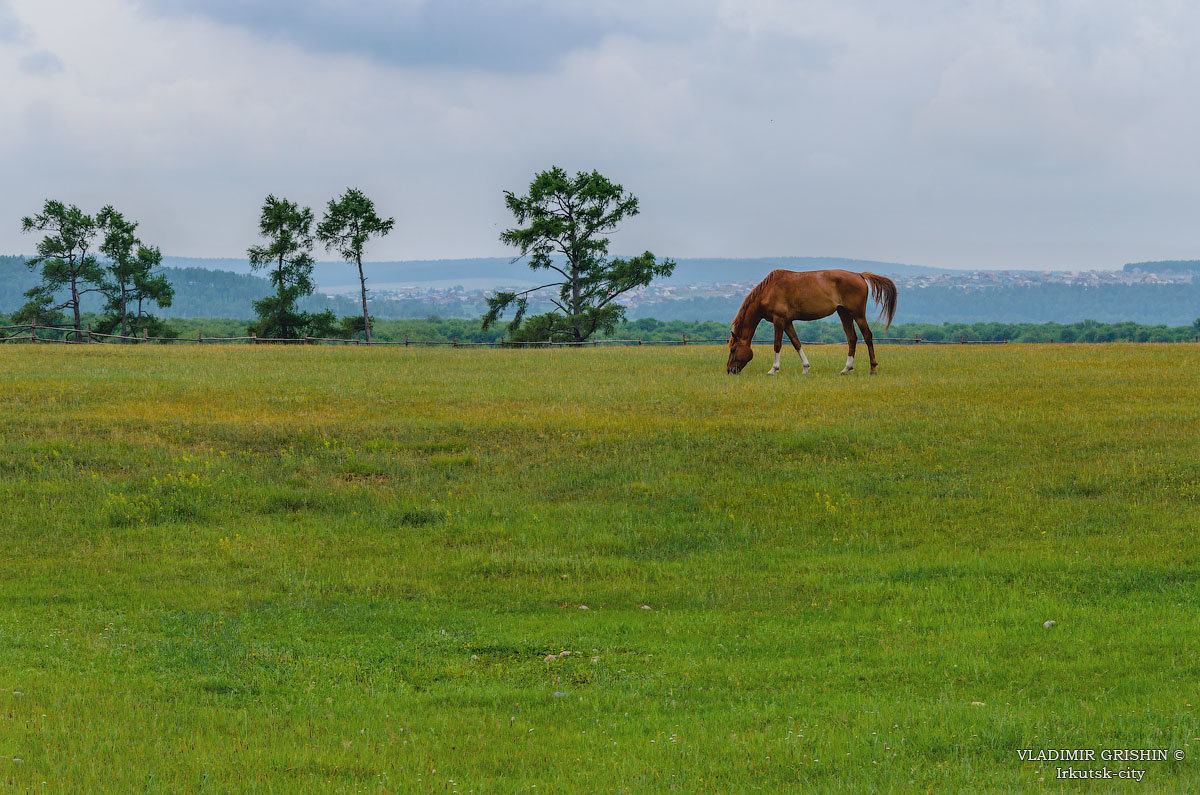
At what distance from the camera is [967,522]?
53.5ft

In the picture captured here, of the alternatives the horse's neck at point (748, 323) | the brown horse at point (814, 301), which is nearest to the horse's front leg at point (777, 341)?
the brown horse at point (814, 301)

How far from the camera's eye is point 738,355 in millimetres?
34406

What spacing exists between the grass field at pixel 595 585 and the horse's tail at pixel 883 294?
4.45 m

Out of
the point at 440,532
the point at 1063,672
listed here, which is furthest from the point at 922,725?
the point at 440,532

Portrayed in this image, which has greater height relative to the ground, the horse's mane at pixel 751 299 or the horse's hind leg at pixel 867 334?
the horse's mane at pixel 751 299

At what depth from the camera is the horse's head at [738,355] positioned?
3434cm

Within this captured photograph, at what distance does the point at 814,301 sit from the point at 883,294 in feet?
7.71

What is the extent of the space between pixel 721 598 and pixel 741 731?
4921mm

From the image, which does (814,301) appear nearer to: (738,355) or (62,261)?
(738,355)

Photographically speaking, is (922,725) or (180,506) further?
(180,506)

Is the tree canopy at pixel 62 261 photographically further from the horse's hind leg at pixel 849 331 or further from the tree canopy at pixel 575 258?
the horse's hind leg at pixel 849 331

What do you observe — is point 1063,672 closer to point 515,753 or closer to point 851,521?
point 515,753

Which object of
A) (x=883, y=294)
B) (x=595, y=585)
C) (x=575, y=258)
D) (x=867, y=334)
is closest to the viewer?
(x=595, y=585)

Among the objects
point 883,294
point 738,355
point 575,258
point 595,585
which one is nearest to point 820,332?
point 575,258
